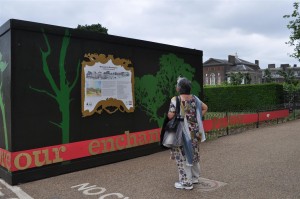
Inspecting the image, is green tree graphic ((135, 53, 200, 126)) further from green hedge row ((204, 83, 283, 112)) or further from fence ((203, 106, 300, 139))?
green hedge row ((204, 83, 283, 112))

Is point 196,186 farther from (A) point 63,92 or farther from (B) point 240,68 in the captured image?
(B) point 240,68

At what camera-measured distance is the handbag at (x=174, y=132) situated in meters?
4.98

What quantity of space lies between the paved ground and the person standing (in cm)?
25

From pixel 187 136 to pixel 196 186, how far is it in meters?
0.91

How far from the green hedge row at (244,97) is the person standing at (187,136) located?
650 inches

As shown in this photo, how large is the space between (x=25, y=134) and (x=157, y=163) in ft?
9.53

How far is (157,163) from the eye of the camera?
7070mm

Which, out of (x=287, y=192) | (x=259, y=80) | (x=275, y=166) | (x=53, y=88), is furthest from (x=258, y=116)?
(x=259, y=80)

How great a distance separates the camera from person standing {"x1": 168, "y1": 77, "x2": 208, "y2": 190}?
200 inches

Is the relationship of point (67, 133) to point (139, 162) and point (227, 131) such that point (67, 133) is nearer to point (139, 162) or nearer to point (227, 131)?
point (139, 162)

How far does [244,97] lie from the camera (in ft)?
81.2

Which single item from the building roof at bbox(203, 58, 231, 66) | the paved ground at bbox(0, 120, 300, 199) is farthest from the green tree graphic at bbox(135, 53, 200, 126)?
the building roof at bbox(203, 58, 231, 66)

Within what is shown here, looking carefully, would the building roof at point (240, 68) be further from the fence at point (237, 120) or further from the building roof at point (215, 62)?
the fence at point (237, 120)

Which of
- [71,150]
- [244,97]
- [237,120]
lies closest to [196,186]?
[71,150]
